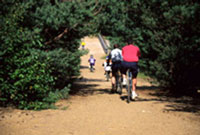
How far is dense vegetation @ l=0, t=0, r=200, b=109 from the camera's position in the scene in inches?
319

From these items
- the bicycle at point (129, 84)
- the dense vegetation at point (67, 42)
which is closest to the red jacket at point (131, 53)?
the bicycle at point (129, 84)

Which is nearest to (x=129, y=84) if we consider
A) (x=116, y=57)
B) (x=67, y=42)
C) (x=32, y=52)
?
(x=116, y=57)

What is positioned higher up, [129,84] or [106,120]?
[129,84]

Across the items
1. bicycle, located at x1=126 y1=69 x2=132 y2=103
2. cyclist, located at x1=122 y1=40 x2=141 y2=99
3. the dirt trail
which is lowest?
the dirt trail

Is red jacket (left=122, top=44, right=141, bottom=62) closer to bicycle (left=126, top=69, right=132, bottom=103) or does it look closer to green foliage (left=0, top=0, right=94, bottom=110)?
bicycle (left=126, top=69, right=132, bottom=103)

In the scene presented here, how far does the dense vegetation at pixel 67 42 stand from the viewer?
8102 millimetres

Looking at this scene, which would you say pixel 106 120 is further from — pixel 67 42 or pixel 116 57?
pixel 116 57

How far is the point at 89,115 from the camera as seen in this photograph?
7.83 metres

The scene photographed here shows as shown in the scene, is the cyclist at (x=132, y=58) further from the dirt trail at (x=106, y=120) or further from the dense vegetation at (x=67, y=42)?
the dense vegetation at (x=67, y=42)

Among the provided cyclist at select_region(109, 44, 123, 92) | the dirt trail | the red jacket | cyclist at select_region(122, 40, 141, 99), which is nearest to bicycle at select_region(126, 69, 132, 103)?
cyclist at select_region(122, 40, 141, 99)

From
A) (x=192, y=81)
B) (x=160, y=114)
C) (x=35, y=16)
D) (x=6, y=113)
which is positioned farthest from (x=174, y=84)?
(x=6, y=113)

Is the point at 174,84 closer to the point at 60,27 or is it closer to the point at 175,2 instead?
the point at 175,2

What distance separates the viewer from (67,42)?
11.1m

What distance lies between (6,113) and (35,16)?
3179 mm
